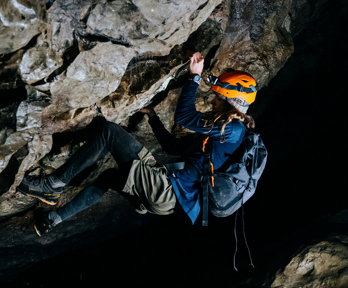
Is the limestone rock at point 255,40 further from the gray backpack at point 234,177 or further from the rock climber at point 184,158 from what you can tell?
the gray backpack at point 234,177

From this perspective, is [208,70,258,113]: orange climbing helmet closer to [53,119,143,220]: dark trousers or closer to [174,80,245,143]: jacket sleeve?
[174,80,245,143]: jacket sleeve

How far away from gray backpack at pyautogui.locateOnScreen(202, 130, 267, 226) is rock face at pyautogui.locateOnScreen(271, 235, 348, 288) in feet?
4.38

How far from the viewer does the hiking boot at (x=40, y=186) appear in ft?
12.4

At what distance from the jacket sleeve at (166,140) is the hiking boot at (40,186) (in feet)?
7.17

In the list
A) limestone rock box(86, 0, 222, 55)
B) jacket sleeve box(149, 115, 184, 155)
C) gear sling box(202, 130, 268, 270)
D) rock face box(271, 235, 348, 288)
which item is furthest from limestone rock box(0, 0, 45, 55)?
rock face box(271, 235, 348, 288)

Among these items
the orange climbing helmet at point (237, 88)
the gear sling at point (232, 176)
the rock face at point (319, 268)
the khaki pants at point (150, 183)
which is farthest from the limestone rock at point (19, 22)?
the rock face at point (319, 268)

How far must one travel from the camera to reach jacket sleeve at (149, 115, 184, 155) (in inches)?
208

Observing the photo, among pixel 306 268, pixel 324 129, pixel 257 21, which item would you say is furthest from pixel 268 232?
pixel 257 21

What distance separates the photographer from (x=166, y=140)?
215 inches

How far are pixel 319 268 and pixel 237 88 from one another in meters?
2.85

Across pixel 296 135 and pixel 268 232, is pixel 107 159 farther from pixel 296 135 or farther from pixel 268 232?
pixel 296 135

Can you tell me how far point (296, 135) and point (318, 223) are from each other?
11.3ft

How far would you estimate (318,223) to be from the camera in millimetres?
4953

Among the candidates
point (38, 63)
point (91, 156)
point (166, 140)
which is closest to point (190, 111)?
point (91, 156)
